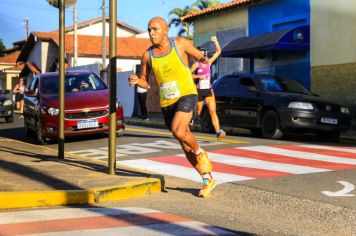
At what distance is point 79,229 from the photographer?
4762 mm

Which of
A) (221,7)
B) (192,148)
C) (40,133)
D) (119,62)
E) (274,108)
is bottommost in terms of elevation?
(40,133)

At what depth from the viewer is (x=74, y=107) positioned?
1220cm

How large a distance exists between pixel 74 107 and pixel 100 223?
748cm

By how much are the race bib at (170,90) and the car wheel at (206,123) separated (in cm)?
875

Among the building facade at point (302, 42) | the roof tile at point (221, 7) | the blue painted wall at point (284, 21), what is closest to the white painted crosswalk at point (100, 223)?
the building facade at point (302, 42)

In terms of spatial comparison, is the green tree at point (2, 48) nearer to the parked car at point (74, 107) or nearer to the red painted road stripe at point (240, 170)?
the parked car at point (74, 107)

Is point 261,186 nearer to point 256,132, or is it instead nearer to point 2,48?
point 256,132

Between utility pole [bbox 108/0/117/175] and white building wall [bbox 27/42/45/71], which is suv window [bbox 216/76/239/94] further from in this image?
white building wall [bbox 27/42/45/71]

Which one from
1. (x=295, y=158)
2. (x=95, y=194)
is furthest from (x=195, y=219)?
(x=295, y=158)

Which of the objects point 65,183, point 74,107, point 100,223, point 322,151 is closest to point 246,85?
point 322,151

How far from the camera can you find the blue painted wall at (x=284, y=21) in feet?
63.2

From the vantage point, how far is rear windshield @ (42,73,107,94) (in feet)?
43.1

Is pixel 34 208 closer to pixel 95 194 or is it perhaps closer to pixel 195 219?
pixel 95 194

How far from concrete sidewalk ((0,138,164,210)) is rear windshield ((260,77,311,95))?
6.12 m
